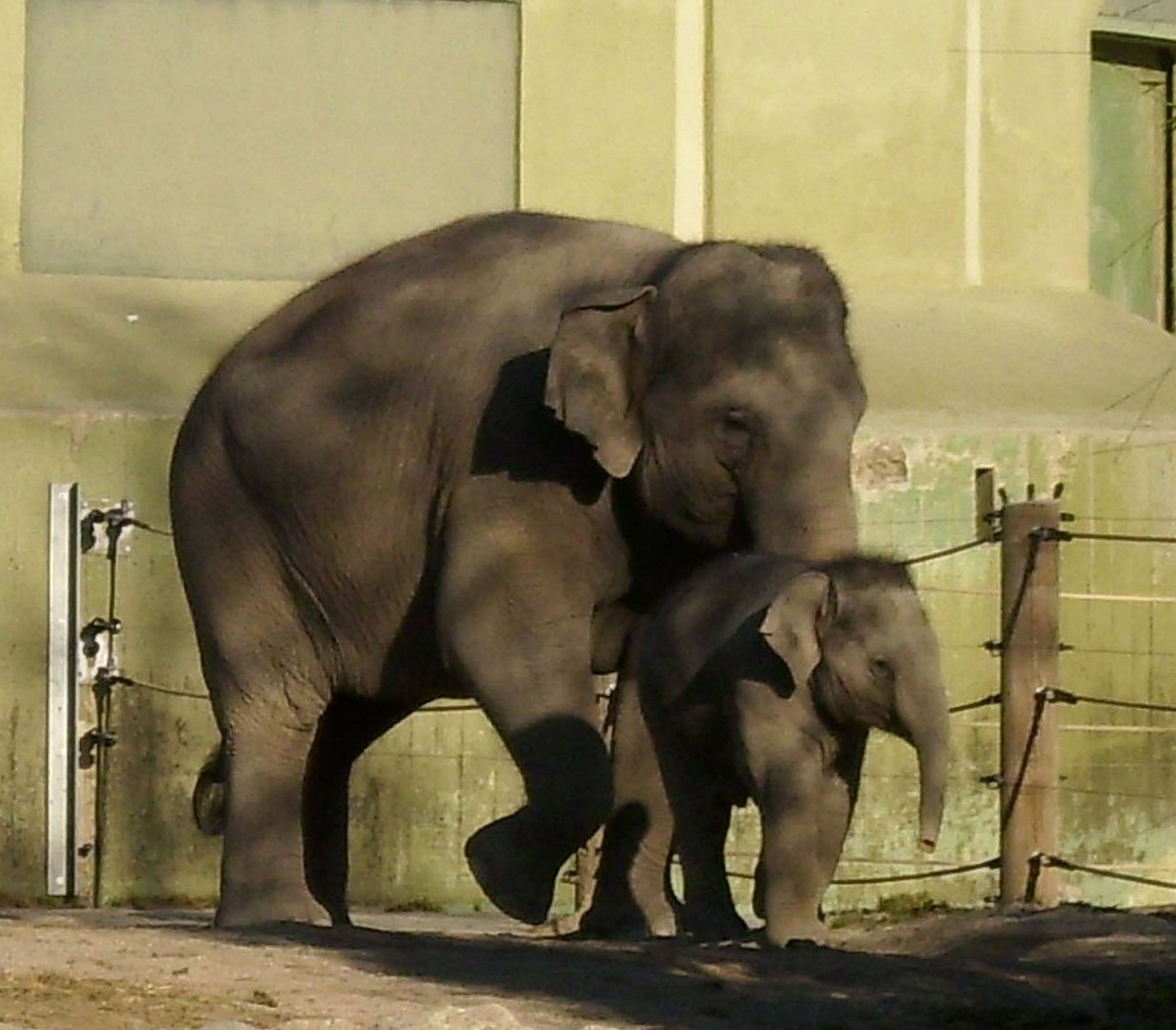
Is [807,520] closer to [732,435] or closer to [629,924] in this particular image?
[732,435]

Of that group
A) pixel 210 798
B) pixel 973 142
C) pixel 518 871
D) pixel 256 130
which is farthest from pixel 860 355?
pixel 518 871

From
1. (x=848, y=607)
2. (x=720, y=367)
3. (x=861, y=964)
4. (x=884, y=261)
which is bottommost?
(x=861, y=964)

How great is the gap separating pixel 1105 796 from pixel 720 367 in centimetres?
734

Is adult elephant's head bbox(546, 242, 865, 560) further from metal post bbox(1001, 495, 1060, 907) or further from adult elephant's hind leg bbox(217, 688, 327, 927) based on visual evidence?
metal post bbox(1001, 495, 1060, 907)

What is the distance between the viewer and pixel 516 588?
9414 millimetres

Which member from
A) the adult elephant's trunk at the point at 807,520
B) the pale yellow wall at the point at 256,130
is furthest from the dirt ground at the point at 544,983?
the pale yellow wall at the point at 256,130

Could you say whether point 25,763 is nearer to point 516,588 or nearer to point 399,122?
point 399,122

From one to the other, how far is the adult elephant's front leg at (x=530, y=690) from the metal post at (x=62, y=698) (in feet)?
21.2

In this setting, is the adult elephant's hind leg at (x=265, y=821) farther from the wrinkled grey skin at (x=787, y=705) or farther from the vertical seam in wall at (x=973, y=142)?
the vertical seam in wall at (x=973, y=142)

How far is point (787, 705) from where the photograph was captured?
9023 millimetres

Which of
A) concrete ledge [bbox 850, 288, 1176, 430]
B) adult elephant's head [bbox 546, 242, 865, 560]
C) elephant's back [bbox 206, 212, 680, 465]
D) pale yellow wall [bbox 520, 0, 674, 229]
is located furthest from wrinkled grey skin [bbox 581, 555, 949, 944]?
pale yellow wall [bbox 520, 0, 674, 229]

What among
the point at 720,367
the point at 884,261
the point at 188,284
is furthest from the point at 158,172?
the point at 720,367

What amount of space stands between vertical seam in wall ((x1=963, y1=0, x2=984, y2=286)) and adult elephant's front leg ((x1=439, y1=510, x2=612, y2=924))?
361 inches

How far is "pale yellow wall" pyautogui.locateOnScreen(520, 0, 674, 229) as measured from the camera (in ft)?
59.2
